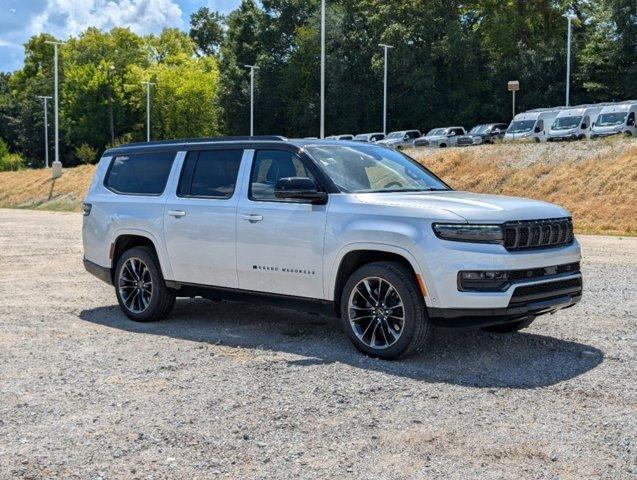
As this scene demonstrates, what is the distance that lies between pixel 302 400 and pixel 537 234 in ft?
7.94

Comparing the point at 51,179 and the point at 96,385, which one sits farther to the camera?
the point at 51,179

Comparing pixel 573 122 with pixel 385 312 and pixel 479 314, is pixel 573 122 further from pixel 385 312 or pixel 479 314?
pixel 479 314

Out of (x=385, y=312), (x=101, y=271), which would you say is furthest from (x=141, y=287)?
(x=385, y=312)

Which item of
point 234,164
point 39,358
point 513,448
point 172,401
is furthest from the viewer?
point 234,164

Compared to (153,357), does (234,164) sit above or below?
above

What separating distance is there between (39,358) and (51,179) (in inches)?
1905

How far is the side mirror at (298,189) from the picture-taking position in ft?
22.4

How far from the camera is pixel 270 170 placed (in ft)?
24.7

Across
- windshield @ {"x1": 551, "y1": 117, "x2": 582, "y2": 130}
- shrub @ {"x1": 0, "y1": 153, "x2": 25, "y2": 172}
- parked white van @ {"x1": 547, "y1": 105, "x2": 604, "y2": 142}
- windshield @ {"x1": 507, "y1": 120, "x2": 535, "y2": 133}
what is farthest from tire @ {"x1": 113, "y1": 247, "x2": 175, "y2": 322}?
shrub @ {"x1": 0, "y1": 153, "x2": 25, "y2": 172}

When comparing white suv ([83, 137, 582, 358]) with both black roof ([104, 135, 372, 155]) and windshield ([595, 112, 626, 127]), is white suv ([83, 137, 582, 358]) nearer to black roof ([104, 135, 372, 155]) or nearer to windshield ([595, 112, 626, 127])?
black roof ([104, 135, 372, 155])

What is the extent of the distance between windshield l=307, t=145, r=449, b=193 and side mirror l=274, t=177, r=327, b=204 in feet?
0.91

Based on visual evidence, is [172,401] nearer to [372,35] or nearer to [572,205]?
[572,205]

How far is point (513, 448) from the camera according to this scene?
4.57 meters

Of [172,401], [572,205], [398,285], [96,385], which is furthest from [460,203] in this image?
[572,205]
